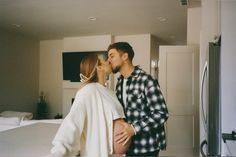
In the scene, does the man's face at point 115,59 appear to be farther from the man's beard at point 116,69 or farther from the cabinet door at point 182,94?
the cabinet door at point 182,94

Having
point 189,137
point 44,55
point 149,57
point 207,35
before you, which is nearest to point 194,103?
point 189,137

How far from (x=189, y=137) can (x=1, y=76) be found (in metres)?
1.26

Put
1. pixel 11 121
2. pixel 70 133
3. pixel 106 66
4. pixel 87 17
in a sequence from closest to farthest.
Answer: pixel 70 133 → pixel 106 66 → pixel 11 121 → pixel 87 17

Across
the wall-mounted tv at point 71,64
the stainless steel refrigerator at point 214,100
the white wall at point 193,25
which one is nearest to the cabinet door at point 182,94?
the white wall at point 193,25

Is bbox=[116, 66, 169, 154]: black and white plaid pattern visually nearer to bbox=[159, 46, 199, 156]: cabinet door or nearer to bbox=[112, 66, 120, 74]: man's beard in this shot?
bbox=[112, 66, 120, 74]: man's beard

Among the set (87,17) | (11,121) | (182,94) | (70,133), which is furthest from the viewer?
(182,94)

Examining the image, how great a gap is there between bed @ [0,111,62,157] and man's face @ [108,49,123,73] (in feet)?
1.01

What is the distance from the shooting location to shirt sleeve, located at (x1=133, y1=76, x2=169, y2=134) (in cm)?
71

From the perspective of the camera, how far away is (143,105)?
0.73m

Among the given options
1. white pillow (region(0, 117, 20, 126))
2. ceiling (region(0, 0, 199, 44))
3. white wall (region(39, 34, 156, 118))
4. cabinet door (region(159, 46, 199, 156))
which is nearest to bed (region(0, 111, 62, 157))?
white pillow (region(0, 117, 20, 126))

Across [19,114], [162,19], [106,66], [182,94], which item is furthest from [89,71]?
[182,94]

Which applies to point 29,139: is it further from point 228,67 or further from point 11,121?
point 228,67

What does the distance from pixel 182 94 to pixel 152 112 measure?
0.87 meters

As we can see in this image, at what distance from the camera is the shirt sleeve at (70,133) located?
58 centimetres
